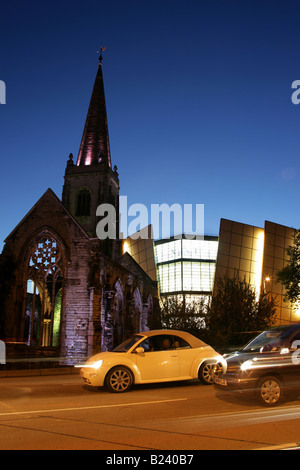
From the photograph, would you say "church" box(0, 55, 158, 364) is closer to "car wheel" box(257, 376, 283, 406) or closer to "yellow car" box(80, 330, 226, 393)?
"yellow car" box(80, 330, 226, 393)

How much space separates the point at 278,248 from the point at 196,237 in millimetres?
10924

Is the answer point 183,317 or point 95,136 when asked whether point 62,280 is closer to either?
point 183,317

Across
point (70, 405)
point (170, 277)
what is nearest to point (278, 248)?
point (170, 277)

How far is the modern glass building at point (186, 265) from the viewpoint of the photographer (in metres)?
53.3

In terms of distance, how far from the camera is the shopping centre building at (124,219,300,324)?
5047 cm

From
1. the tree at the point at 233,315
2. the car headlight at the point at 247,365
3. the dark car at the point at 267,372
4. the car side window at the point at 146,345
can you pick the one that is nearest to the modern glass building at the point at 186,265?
the tree at the point at 233,315

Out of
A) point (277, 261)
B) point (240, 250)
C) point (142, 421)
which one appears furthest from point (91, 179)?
point (142, 421)

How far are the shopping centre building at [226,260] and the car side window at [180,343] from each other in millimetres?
38394

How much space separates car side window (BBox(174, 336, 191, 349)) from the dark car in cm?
182

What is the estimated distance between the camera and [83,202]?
147 ft

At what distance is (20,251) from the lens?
25359 mm

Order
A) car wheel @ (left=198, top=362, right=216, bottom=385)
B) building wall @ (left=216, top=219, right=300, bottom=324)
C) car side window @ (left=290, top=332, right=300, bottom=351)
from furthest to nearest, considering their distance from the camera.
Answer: building wall @ (left=216, top=219, right=300, bottom=324) < car wheel @ (left=198, top=362, right=216, bottom=385) < car side window @ (left=290, top=332, right=300, bottom=351)

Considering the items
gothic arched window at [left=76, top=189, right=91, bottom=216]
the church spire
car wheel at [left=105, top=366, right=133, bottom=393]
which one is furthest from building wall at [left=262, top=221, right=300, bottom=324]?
car wheel at [left=105, top=366, right=133, bottom=393]
